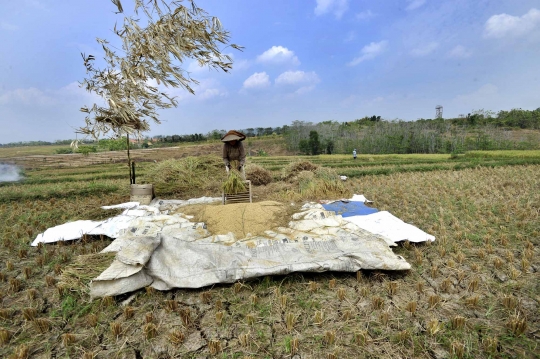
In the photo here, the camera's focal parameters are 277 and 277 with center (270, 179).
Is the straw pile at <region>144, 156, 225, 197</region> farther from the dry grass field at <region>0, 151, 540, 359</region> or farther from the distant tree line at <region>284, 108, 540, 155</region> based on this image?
the distant tree line at <region>284, 108, 540, 155</region>

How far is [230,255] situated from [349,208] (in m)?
3.01

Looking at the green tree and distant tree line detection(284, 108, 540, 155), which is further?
the green tree

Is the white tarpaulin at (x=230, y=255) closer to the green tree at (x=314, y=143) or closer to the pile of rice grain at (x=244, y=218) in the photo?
the pile of rice grain at (x=244, y=218)

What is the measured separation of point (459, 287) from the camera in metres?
2.82

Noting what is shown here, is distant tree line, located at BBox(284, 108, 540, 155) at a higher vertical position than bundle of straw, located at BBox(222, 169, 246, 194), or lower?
higher

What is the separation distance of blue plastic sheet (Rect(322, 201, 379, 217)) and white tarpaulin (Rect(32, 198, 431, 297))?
1087mm

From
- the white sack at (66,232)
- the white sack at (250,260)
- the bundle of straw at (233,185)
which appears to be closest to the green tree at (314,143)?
the bundle of straw at (233,185)

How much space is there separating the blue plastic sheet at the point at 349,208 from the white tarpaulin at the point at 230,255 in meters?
1.09

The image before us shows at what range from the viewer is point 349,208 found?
210 inches

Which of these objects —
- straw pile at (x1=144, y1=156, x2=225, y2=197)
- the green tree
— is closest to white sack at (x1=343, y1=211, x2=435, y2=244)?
straw pile at (x1=144, y1=156, x2=225, y2=197)

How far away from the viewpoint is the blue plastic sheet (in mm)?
5039

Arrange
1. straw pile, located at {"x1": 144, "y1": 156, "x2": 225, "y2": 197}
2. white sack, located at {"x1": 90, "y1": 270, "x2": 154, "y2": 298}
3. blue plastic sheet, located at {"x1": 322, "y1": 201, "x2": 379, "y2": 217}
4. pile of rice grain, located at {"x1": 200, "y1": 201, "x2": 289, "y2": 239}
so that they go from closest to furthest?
white sack, located at {"x1": 90, "y1": 270, "x2": 154, "y2": 298}, pile of rice grain, located at {"x1": 200, "y1": 201, "x2": 289, "y2": 239}, blue plastic sheet, located at {"x1": 322, "y1": 201, "x2": 379, "y2": 217}, straw pile, located at {"x1": 144, "y1": 156, "x2": 225, "y2": 197}

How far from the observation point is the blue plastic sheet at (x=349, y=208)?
16.5 feet

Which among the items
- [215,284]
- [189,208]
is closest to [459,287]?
[215,284]
